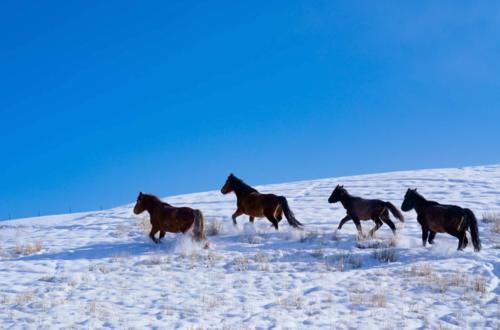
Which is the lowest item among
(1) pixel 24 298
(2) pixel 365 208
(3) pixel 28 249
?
(1) pixel 24 298

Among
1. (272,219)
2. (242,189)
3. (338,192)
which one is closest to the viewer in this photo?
(272,219)

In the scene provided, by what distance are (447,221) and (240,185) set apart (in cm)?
545

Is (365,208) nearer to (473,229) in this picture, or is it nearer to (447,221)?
(447,221)

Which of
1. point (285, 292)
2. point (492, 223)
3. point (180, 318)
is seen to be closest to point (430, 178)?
point (492, 223)

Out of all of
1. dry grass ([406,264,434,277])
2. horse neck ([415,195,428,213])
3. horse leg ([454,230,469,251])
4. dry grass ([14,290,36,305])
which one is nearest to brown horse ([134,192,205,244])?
dry grass ([14,290,36,305])

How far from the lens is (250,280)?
27.6ft

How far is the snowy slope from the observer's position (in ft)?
21.5

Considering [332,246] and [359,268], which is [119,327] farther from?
[332,246]

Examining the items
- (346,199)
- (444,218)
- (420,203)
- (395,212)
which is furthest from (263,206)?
(444,218)

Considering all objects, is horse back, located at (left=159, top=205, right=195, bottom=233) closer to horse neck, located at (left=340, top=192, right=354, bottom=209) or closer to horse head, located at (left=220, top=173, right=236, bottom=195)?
horse head, located at (left=220, top=173, right=236, bottom=195)

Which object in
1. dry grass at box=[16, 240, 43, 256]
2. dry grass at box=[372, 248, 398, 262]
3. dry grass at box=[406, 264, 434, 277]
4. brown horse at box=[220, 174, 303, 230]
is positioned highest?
brown horse at box=[220, 174, 303, 230]

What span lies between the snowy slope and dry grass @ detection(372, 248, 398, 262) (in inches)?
1.5

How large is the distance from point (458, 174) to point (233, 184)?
1614cm

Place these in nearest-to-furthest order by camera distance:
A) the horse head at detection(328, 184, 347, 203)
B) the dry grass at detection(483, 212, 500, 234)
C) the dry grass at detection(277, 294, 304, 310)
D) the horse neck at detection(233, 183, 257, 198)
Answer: the dry grass at detection(277, 294, 304, 310) → the dry grass at detection(483, 212, 500, 234) → the horse head at detection(328, 184, 347, 203) → the horse neck at detection(233, 183, 257, 198)
